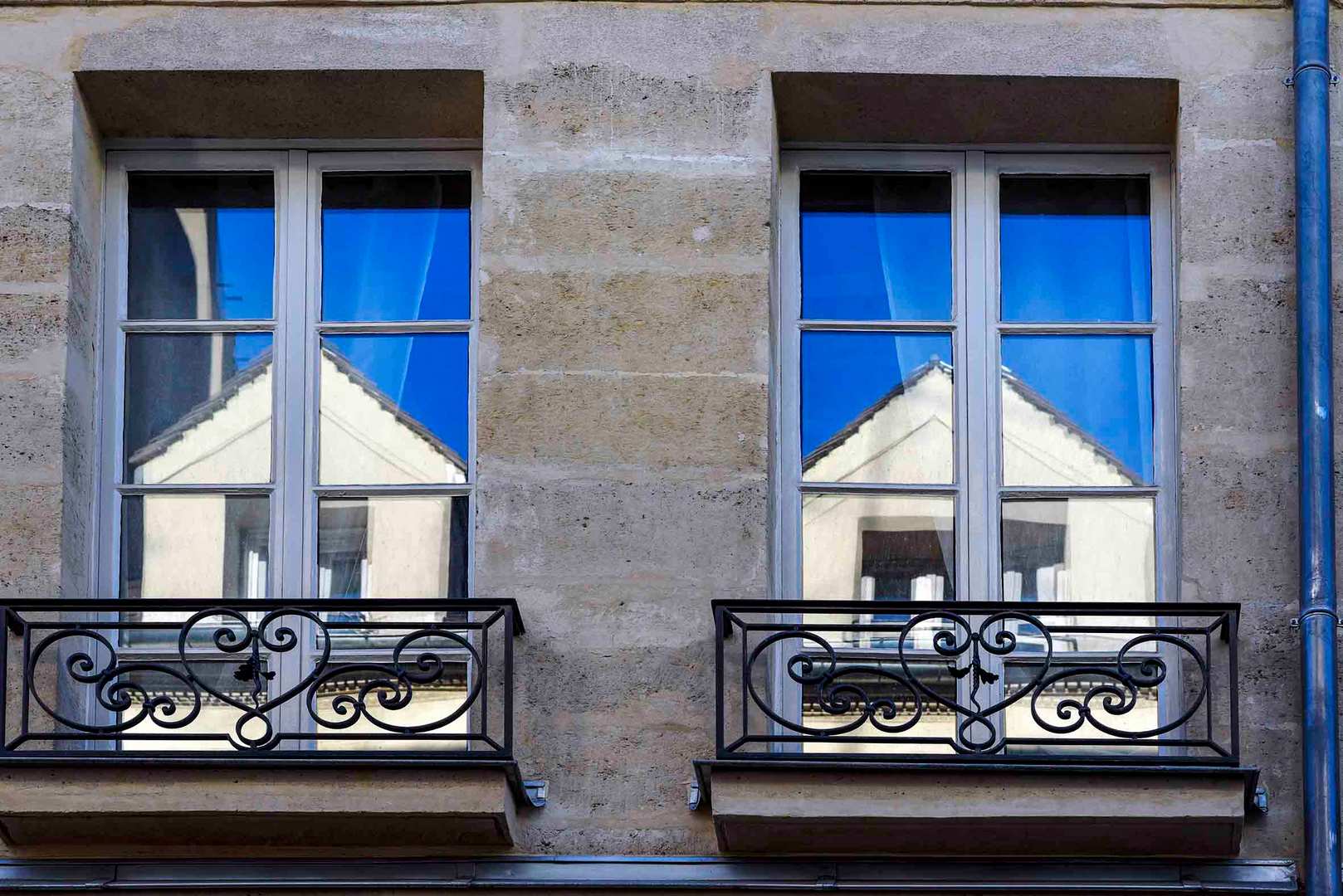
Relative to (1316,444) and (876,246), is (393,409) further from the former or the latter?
(1316,444)

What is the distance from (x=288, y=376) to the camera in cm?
778

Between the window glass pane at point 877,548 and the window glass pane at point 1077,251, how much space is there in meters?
0.72

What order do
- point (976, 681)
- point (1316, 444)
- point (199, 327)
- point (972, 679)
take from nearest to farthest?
point (1316, 444)
point (976, 681)
point (972, 679)
point (199, 327)

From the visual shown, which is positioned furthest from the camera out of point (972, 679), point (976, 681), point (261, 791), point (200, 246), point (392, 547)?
point (200, 246)

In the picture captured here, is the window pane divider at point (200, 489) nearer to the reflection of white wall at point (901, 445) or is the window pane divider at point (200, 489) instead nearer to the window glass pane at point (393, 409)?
the window glass pane at point (393, 409)

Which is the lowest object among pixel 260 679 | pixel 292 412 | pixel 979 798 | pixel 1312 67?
pixel 979 798

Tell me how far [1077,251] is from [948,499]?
0.94 m

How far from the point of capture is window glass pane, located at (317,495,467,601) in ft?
24.9

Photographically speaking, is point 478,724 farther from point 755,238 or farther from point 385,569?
point 755,238

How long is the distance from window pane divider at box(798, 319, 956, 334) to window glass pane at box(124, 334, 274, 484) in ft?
5.65

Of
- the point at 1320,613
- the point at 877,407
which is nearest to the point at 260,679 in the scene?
the point at 877,407

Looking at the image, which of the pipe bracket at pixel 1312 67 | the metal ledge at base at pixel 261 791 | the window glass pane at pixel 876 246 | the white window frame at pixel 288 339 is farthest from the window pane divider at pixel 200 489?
the pipe bracket at pixel 1312 67

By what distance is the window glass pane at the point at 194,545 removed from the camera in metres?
7.62

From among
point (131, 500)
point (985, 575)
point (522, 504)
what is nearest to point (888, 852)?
point (985, 575)
